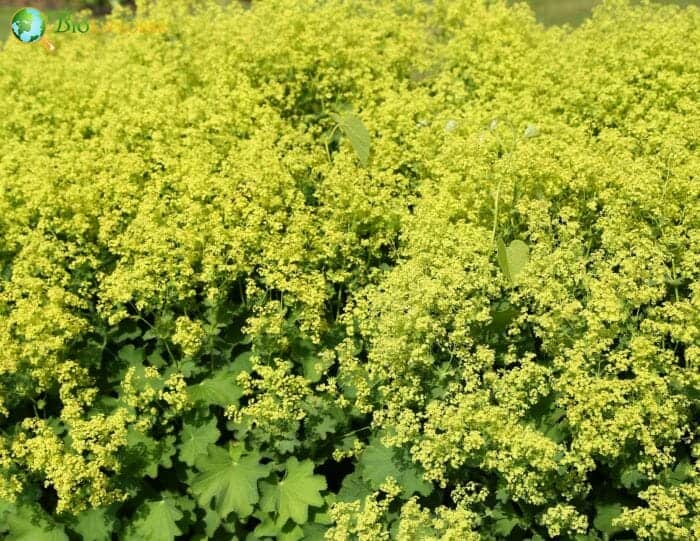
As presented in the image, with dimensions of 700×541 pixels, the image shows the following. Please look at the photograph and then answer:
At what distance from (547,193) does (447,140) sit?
946mm

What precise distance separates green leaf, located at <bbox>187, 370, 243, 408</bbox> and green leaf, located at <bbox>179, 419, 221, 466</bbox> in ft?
0.55

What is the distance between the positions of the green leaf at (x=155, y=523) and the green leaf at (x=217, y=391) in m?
0.70

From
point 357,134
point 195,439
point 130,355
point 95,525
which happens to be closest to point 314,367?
point 195,439

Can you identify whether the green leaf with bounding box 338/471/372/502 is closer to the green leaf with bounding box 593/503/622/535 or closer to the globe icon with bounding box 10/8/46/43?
the green leaf with bounding box 593/503/622/535

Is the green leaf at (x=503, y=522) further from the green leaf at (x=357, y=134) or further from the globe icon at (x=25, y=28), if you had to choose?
the globe icon at (x=25, y=28)

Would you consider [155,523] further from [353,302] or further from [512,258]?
[512,258]

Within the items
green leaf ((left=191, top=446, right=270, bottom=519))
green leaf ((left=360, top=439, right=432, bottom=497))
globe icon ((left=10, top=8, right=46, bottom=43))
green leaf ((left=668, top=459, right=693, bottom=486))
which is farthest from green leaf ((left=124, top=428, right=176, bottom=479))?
globe icon ((left=10, top=8, right=46, bottom=43))

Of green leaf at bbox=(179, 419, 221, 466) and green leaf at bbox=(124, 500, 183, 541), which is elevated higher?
green leaf at bbox=(179, 419, 221, 466)

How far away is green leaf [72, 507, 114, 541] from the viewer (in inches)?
174

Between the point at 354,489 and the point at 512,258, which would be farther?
the point at 512,258

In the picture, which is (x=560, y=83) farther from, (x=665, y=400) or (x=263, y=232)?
(x=665, y=400)

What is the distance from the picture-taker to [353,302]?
5.45 meters

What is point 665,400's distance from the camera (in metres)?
3.77

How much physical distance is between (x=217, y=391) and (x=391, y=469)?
4.20 ft
